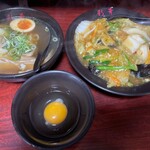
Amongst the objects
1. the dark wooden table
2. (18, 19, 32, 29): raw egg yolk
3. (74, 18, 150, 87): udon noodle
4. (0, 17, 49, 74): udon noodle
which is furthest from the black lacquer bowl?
(18, 19, 32, 29): raw egg yolk

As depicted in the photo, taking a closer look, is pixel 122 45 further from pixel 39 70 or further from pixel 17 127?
pixel 17 127

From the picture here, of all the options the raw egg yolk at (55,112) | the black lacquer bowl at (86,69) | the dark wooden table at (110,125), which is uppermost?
the black lacquer bowl at (86,69)

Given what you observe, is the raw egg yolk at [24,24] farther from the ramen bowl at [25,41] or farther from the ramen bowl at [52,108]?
the ramen bowl at [52,108]

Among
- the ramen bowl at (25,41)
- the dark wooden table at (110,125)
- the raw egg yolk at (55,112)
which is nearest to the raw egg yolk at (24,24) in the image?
the ramen bowl at (25,41)

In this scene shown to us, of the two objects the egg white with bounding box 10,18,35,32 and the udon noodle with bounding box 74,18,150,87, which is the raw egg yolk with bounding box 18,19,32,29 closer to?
the egg white with bounding box 10,18,35,32

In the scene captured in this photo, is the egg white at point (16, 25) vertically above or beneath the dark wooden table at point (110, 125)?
above
